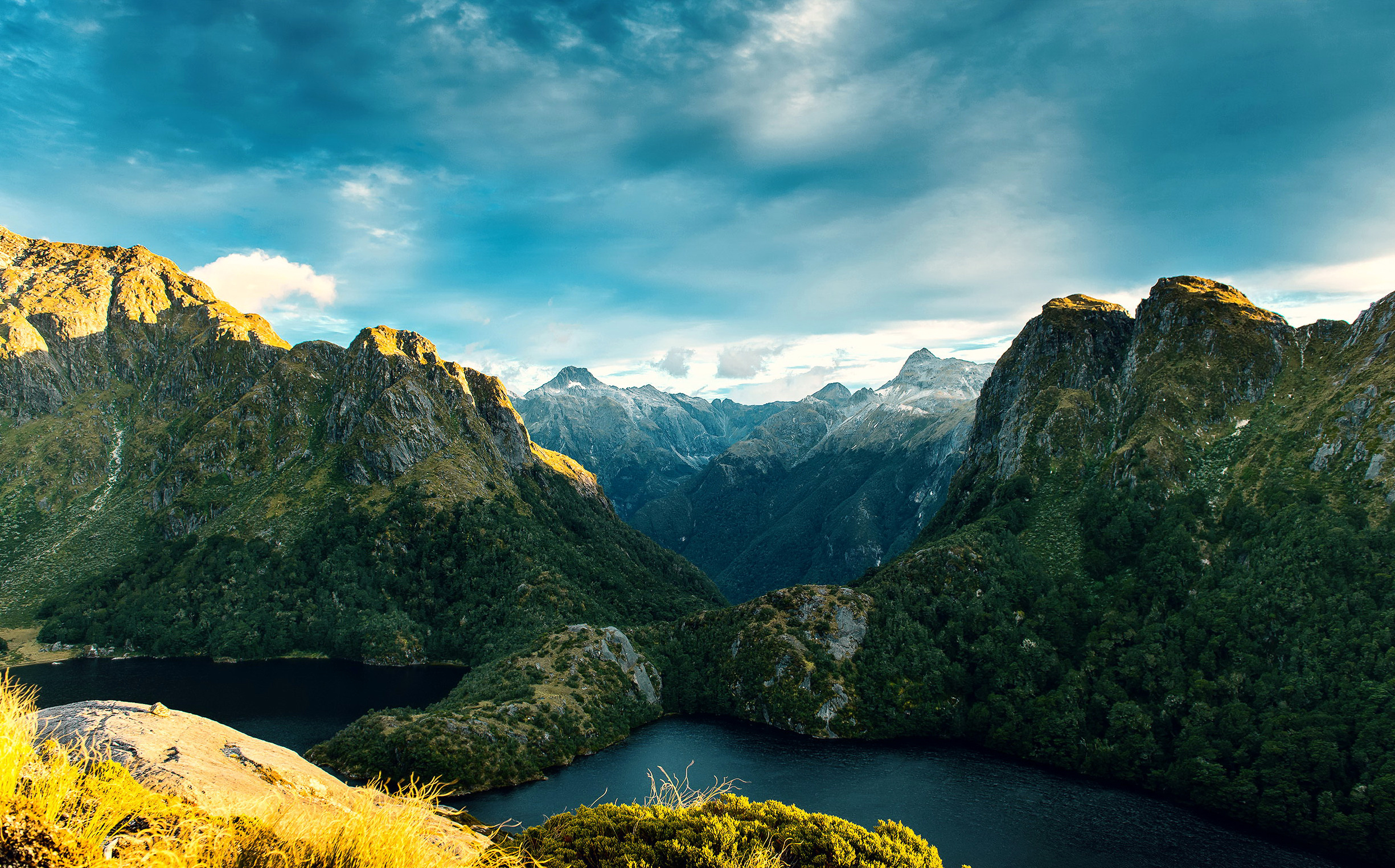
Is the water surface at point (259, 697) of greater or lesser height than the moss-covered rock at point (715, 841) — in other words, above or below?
below

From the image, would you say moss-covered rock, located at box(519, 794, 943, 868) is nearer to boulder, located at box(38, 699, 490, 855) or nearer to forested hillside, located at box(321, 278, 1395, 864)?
boulder, located at box(38, 699, 490, 855)

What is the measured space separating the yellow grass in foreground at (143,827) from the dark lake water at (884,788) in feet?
304

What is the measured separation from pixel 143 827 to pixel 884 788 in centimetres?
14288

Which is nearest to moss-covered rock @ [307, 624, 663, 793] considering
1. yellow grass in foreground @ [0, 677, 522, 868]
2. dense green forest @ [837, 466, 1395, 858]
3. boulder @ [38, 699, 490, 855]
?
dense green forest @ [837, 466, 1395, 858]

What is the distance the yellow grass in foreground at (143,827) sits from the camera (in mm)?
9672

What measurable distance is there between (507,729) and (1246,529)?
197m

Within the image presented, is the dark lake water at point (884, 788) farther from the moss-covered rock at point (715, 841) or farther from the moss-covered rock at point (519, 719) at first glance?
the moss-covered rock at point (715, 841)

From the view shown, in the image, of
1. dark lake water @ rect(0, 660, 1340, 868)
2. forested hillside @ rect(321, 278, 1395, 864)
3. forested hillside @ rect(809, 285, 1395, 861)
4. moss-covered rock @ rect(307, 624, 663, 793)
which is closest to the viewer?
dark lake water @ rect(0, 660, 1340, 868)

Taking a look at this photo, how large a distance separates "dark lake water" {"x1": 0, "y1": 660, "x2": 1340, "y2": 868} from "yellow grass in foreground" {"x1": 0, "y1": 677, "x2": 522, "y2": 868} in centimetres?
9263

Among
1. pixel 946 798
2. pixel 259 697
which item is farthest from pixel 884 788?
pixel 259 697

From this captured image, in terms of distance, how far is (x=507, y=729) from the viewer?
133 metres

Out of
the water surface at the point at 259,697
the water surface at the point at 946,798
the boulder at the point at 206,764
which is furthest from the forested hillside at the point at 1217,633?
the boulder at the point at 206,764

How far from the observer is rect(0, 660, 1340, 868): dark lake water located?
102 meters

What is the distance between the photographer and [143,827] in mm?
11805
